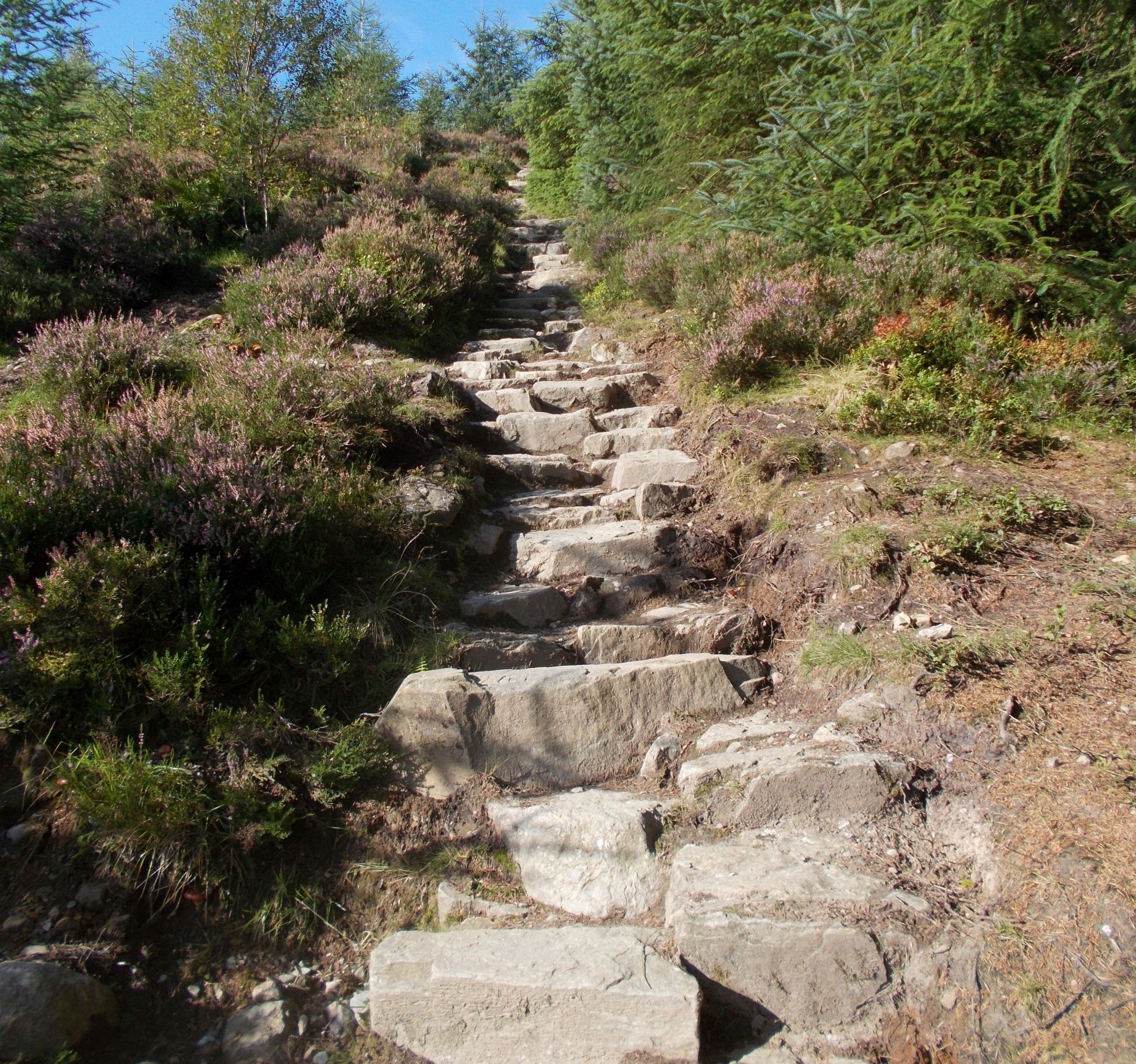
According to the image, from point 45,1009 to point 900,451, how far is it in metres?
4.55

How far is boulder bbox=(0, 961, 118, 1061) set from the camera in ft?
6.81

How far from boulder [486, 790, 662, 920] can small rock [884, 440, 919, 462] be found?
2.66m

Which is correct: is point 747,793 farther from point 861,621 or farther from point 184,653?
point 184,653

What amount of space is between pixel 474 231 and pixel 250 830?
11.0 metres

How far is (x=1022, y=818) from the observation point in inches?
96.0

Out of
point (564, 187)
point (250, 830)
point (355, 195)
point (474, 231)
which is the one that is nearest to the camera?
point (250, 830)

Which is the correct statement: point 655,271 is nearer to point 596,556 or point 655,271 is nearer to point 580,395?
point 580,395

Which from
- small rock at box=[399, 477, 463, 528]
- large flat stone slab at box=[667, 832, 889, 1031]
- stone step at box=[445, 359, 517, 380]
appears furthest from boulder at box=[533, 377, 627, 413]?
large flat stone slab at box=[667, 832, 889, 1031]

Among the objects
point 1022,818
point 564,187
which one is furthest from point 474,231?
point 1022,818

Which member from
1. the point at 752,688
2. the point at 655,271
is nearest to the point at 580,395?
the point at 655,271

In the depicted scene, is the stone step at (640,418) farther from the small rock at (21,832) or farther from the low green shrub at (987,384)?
the small rock at (21,832)

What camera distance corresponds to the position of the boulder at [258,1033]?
7.53 ft

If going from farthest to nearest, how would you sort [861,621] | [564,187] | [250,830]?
1. [564,187]
2. [861,621]
3. [250,830]

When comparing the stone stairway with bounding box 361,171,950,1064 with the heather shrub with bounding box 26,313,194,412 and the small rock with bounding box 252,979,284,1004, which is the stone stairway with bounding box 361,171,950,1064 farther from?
the heather shrub with bounding box 26,313,194,412
